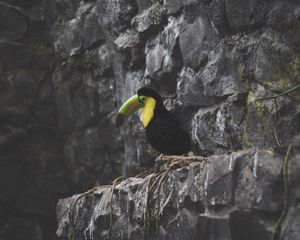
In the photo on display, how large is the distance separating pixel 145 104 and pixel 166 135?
0.36m

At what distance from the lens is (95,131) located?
735cm

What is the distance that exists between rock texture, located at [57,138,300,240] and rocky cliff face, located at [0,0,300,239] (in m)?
0.07

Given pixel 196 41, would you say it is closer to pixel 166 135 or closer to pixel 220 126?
pixel 220 126

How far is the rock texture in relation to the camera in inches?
97.3

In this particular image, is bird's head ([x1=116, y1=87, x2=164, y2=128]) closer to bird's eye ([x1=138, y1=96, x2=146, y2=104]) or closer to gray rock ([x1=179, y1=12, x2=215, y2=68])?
bird's eye ([x1=138, y1=96, x2=146, y2=104])

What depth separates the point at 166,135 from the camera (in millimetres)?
4352

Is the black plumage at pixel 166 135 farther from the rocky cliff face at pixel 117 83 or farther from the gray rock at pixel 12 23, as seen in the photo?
the gray rock at pixel 12 23

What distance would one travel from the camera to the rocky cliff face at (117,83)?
175 inches

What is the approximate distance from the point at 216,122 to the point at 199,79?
0.42 metres

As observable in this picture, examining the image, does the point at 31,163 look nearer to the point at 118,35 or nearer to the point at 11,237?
the point at 11,237

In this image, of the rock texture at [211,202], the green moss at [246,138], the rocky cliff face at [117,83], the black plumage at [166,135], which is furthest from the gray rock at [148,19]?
the rock texture at [211,202]

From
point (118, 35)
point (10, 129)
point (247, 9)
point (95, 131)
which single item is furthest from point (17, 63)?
point (247, 9)

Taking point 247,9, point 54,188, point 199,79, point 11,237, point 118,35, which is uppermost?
point 118,35

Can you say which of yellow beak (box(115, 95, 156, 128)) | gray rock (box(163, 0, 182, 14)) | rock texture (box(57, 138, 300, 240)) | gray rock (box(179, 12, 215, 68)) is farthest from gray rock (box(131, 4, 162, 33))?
rock texture (box(57, 138, 300, 240))
